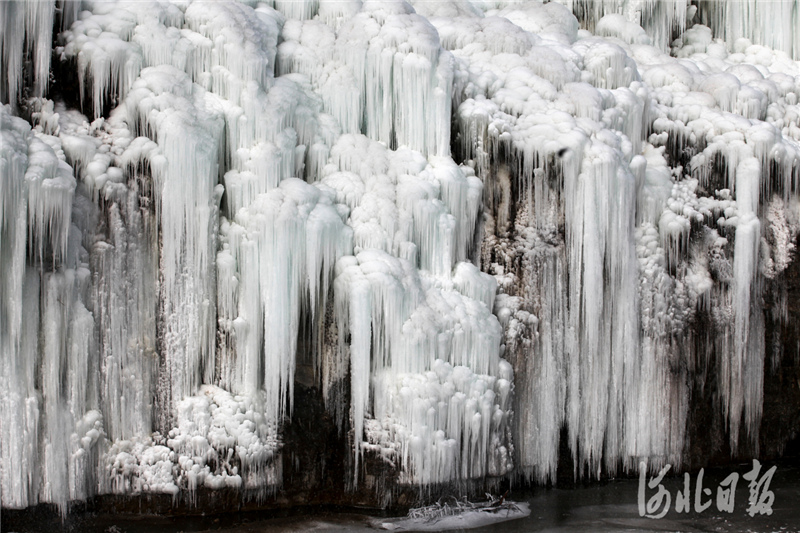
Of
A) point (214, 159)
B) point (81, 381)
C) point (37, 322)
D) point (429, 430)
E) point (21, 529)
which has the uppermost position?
point (214, 159)

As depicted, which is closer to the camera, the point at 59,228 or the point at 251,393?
the point at 59,228

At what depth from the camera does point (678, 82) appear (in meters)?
9.53

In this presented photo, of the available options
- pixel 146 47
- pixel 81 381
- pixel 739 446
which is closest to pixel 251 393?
pixel 81 381

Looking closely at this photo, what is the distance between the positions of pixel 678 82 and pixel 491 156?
105 inches

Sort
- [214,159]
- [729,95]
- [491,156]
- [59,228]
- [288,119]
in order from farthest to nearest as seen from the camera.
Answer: [729,95] → [491,156] → [288,119] → [214,159] → [59,228]

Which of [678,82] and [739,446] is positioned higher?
[678,82]

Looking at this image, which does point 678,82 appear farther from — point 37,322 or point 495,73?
point 37,322

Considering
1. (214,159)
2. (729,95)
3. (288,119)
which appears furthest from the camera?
(729,95)

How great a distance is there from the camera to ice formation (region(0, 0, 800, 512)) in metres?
6.74

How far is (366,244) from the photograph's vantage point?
7.54m

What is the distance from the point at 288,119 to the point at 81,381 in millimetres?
2719

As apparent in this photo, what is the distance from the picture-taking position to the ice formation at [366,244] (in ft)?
22.1

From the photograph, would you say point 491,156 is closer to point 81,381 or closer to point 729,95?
point 729,95

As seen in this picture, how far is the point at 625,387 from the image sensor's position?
855cm
